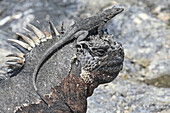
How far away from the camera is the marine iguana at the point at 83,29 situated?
11.2ft

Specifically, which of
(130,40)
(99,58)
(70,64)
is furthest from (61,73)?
(130,40)

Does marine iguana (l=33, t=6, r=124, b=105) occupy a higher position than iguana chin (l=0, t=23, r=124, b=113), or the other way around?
marine iguana (l=33, t=6, r=124, b=105)

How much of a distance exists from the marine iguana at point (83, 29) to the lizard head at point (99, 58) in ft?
0.27

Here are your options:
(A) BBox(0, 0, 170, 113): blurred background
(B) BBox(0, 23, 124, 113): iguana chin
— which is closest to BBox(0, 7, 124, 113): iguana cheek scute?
(B) BBox(0, 23, 124, 113): iguana chin

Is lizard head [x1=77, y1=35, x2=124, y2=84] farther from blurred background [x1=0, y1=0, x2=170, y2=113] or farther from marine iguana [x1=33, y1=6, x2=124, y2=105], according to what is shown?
blurred background [x1=0, y1=0, x2=170, y2=113]

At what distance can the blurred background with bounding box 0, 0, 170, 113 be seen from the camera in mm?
6109

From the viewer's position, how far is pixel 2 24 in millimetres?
9555

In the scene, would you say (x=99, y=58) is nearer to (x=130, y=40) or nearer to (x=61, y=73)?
(x=61, y=73)

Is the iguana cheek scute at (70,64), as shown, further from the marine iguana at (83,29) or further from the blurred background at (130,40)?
the blurred background at (130,40)

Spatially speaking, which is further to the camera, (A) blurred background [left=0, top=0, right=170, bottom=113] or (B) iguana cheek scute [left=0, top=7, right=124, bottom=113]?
(A) blurred background [left=0, top=0, right=170, bottom=113]

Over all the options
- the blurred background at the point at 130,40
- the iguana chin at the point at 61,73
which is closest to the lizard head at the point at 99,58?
the iguana chin at the point at 61,73

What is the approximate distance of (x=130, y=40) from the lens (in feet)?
28.5

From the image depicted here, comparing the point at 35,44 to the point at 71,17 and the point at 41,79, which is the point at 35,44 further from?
the point at 71,17

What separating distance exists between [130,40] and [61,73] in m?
5.37
